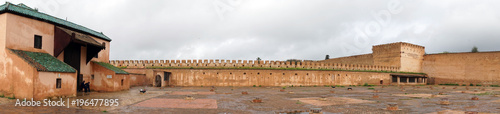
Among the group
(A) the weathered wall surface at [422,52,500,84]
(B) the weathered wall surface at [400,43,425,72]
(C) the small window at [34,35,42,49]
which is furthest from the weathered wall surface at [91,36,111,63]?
(A) the weathered wall surface at [422,52,500,84]

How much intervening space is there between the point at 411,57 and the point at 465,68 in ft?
21.7

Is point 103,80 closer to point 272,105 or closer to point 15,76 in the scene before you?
point 15,76

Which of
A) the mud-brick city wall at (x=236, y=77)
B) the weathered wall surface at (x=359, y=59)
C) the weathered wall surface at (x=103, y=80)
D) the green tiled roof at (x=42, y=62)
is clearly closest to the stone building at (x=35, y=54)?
the green tiled roof at (x=42, y=62)

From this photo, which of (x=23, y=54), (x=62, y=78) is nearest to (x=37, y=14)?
(x=23, y=54)

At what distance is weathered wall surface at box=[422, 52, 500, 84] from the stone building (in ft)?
145

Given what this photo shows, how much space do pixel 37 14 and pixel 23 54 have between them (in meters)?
2.90

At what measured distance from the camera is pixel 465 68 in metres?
38.6

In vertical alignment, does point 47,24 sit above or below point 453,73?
above

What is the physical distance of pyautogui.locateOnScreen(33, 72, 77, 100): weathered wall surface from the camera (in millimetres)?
12284

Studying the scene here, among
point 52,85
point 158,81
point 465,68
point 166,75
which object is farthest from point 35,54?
point 465,68

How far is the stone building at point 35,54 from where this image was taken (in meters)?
12.4

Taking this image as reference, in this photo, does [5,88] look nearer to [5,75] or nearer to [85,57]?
[5,75]

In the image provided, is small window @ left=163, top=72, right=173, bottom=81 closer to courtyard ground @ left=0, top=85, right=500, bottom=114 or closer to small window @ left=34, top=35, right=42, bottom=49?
courtyard ground @ left=0, top=85, right=500, bottom=114

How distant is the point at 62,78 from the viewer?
13664 mm
